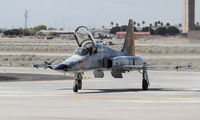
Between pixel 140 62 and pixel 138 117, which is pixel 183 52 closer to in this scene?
pixel 140 62

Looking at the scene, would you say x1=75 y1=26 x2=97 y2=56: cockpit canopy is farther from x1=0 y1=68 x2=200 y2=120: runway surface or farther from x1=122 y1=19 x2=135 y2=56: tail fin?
x1=122 y1=19 x2=135 y2=56: tail fin

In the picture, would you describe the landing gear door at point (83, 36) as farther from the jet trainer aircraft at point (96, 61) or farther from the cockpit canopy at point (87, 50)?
the cockpit canopy at point (87, 50)

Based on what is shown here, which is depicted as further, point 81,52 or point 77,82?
point 81,52

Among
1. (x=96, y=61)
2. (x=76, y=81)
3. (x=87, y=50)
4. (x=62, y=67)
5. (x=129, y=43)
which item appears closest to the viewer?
(x=62, y=67)

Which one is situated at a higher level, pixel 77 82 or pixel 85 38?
pixel 85 38

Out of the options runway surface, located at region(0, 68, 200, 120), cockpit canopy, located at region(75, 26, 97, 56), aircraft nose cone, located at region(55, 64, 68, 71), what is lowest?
runway surface, located at region(0, 68, 200, 120)

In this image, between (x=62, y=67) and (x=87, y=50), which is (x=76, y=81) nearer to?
(x=87, y=50)

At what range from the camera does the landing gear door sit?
1268 inches

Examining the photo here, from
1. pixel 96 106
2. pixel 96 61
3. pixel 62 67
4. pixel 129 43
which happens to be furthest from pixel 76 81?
pixel 96 106

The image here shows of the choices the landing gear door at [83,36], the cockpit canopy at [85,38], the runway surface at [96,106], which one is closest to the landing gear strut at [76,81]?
the runway surface at [96,106]

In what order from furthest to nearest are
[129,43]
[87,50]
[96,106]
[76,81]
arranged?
[129,43] → [87,50] → [76,81] → [96,106]

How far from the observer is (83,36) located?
32250 mm

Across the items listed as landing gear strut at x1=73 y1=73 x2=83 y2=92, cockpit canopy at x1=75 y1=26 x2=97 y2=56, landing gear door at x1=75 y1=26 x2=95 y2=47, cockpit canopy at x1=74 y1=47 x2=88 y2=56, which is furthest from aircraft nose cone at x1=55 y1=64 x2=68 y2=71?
landing gear door at x1=75 y1=26 x2=95 y2=47

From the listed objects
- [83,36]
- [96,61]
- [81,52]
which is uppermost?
[83,36]
